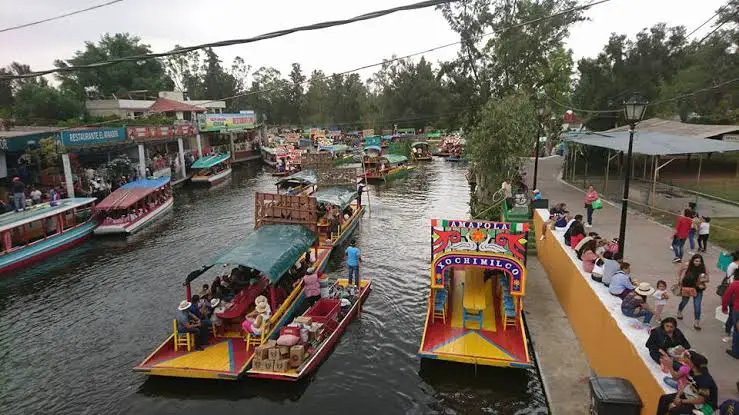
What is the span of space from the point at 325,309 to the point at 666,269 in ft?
35.4

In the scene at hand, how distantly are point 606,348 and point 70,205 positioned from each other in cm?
2723

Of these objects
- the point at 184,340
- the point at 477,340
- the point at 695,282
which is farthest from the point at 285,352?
the point at 695,282

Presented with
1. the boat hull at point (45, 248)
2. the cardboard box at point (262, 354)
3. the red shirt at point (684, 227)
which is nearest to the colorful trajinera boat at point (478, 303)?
the cardboard box at point (262, 354)

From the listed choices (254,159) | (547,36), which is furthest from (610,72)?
(254,159)

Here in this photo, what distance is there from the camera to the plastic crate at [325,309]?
1422 cm

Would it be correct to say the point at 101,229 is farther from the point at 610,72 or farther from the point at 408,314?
the point at 610,72

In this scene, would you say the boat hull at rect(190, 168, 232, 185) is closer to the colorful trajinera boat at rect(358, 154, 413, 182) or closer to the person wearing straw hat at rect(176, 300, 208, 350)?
the colorful trajinera boat at rect(358, 154, 413, 182)

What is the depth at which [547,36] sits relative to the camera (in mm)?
36250

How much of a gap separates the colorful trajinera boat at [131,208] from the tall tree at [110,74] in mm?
38847

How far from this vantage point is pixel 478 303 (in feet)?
41.5

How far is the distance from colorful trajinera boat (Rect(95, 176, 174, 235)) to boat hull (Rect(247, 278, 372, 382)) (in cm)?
1668

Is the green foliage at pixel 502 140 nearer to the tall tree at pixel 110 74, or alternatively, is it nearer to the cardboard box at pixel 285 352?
the cardboard box at pixel 285 352

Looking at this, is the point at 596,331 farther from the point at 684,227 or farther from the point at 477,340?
the point at 684,227

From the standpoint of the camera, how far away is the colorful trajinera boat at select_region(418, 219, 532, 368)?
1153 cm
